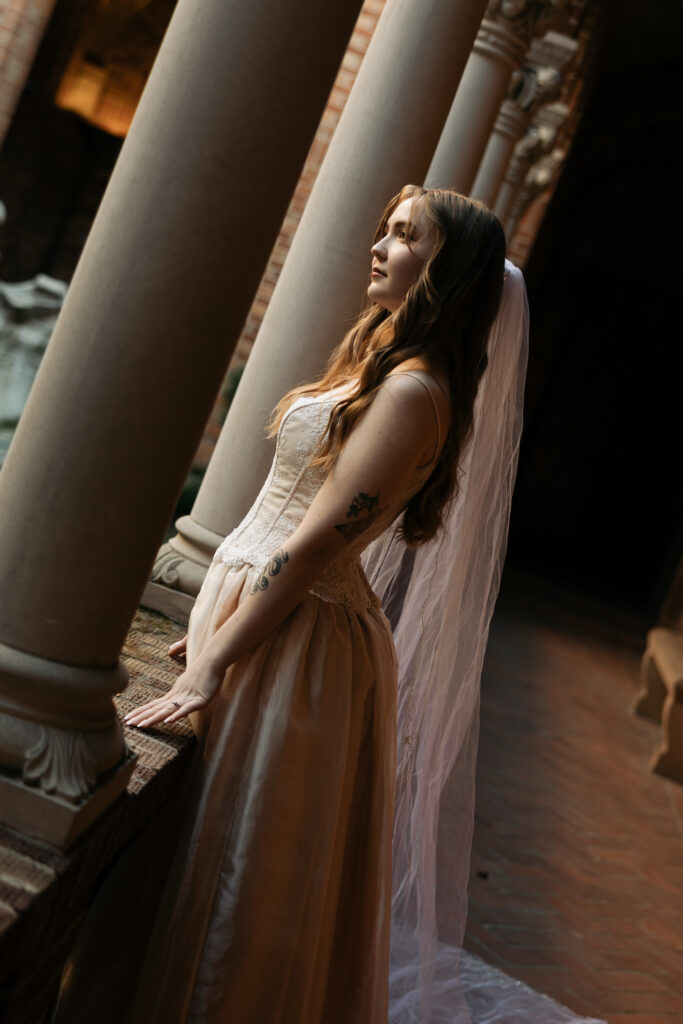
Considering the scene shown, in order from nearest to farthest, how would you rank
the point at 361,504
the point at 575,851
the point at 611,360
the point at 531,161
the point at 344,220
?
the point at 361,504 → the point at 344,220 → the point at 575,851 → the point at 531,161 → the point at 611,360

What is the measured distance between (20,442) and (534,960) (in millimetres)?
2821

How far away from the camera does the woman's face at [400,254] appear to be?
204 cm

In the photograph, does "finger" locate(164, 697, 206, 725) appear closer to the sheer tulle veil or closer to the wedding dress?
the wedding dress

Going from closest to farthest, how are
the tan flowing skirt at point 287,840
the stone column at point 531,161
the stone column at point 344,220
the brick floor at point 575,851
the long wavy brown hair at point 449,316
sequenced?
the tan flowing skirt at point 287,840
the long wavy brown hair at point 449,316
the stone column at point 344,220
the brick floor at point 575,851
the stone column at point 531,161

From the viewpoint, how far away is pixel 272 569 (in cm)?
199

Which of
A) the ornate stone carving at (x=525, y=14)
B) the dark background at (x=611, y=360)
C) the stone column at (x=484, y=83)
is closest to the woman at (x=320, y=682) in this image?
the stone column at (x=484, y=83)

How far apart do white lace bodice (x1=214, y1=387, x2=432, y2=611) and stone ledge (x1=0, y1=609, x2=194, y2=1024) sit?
0.39m

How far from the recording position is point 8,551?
1546mm

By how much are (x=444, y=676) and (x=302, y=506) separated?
0.73 meters

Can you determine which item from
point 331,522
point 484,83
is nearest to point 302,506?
point 331,522

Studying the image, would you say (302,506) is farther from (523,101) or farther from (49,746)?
(523,101)

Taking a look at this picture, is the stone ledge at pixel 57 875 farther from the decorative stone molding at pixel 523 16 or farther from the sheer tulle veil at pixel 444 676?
the decorative stone molding at pixel 523 16

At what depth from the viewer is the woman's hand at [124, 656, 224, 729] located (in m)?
1.97

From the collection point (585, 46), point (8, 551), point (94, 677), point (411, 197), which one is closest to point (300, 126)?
point (411, 197)
